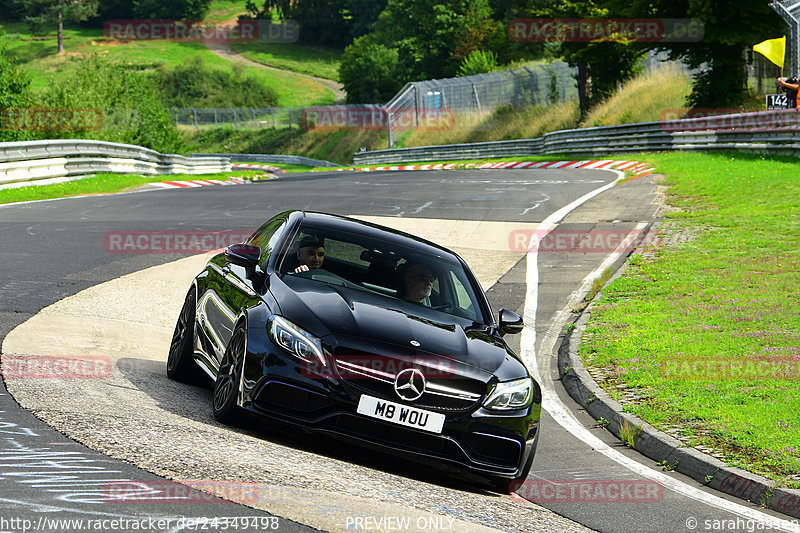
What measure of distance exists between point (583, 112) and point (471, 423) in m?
44.5

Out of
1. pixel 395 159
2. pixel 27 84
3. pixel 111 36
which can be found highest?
pixel 111 36

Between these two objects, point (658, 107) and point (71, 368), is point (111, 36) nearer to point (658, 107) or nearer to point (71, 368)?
point (658, 107)

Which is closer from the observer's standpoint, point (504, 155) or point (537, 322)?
point (537, 322)

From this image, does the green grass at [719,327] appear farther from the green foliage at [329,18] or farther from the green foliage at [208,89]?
→ the green foliage at [329,18]

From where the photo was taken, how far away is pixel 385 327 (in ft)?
20.0

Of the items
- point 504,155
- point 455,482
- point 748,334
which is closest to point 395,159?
point 504,155

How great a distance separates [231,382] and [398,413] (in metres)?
1.15

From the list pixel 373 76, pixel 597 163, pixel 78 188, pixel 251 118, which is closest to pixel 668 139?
pixel 597 163

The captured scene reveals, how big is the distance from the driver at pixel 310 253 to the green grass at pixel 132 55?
4841 inches

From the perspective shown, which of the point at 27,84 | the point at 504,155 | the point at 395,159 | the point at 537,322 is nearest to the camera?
the point at 537,322

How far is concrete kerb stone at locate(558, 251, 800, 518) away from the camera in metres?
6.25

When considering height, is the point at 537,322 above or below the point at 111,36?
below

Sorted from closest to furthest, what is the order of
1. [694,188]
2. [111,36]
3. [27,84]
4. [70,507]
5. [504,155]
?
[70,507] → [694,188] → [27,84] → [504,155] → [111,36]

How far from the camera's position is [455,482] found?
6.31 m
